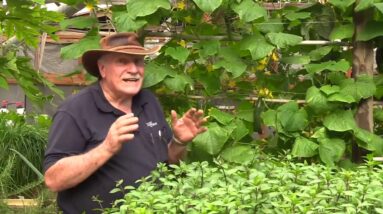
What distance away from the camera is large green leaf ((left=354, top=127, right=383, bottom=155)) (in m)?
3.96

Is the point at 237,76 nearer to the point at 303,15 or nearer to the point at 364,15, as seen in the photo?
the point at 303,15

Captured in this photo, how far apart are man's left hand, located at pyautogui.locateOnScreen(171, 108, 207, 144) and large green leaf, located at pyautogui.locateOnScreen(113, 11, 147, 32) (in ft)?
1.77

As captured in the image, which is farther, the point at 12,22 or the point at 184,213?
the point at 12,22

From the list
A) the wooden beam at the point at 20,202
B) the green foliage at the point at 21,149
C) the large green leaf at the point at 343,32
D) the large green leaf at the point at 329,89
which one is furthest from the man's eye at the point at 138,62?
the green foliage at the point at 21,149

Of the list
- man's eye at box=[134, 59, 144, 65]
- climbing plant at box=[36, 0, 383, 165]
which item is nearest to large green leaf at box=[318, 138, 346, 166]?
climbing plant at box=[36, 0, 383, 165]

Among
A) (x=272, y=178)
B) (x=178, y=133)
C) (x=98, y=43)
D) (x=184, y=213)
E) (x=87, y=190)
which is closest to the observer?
(x=184, y=213)

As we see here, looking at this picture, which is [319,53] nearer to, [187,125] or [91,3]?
[187,125]

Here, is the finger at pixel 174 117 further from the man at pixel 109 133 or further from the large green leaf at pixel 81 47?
the large green leaf at pixel 81 47

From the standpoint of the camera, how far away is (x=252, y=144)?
411cm

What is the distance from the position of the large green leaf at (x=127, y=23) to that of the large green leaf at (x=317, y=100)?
3.03ft

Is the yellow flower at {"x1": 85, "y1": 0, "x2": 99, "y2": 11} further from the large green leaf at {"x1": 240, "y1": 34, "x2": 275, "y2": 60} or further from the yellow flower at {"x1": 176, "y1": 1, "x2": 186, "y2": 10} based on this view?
the large green leaf at {"x1": 240, "y1": 34, "x2": 275, "y2": 60}

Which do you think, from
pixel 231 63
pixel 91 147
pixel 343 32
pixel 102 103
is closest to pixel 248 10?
pixel 231 63

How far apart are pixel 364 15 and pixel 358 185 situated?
189cm

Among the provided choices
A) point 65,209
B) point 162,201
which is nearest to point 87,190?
point 65,209
